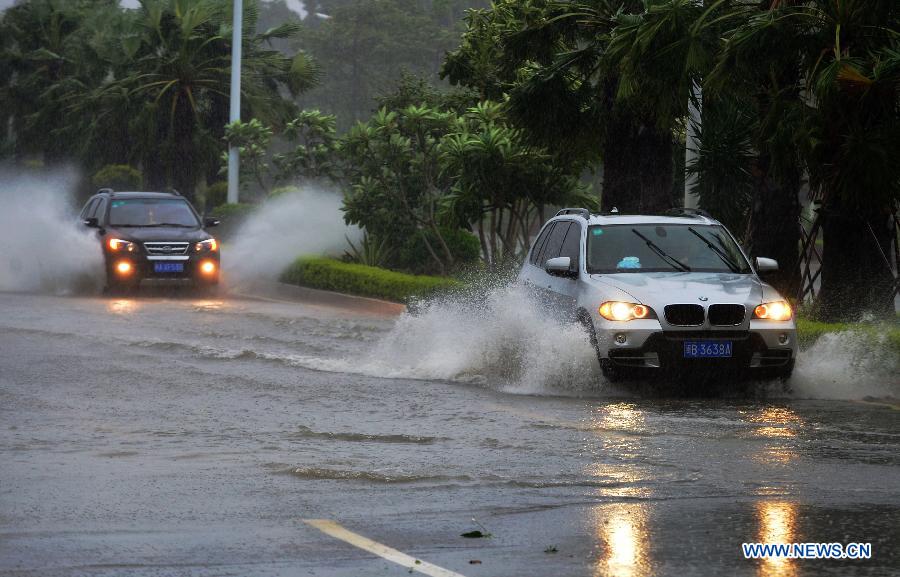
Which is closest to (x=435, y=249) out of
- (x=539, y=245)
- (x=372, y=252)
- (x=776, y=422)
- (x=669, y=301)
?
(x=372, y=252)

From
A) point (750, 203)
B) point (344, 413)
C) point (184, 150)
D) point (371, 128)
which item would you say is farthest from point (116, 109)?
point (344, 413)

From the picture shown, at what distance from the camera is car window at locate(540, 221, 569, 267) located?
15.3 meters

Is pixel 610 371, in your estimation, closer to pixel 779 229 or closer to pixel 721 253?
pixel 721 253

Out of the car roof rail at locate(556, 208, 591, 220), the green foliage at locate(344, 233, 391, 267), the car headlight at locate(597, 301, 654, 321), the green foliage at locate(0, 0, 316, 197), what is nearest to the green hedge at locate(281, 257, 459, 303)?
the green foliage at locate(344, 233, 391, 267)

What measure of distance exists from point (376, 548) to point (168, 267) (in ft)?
63.4

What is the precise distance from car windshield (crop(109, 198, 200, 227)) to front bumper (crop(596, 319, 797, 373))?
50.5 feet

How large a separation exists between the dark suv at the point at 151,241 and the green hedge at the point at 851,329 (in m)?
12.1

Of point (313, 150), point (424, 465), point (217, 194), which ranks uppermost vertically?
point (313, 150)

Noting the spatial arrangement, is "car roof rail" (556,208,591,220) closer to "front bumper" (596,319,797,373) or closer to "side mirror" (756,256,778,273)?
"side mirror" (756,256,778,273)

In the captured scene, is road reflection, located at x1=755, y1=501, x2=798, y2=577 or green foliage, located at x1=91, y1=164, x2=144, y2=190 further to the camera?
green foliage, located at x1=91, y1=164, x2=144, y2=190

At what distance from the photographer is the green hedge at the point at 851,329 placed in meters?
14.5

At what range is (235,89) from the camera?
41500mm

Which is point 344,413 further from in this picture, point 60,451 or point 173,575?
point 173,575

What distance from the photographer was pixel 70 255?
27.1 metres
